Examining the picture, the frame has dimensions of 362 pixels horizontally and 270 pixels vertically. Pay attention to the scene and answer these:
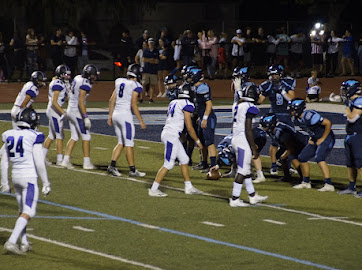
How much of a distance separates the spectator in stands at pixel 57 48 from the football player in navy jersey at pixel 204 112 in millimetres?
18255

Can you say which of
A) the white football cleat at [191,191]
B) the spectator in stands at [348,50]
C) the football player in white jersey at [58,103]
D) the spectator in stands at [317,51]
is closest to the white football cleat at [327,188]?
the white football cleat at [191,191]

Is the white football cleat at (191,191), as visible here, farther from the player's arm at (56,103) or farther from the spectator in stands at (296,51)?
the spectator in stands at (296,51)

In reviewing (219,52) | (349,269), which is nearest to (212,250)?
(349,269)

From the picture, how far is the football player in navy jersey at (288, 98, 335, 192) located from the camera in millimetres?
14672

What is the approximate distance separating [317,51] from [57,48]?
32.1 feet

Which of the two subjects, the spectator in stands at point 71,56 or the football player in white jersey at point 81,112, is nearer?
the football player in white jersey at point 81,112

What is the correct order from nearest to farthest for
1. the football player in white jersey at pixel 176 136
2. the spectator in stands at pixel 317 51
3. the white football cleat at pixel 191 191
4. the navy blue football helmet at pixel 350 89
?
1. the football player in white jersey at pixel 176 136
2. the white football cleat at pixel 191 191
3. the navy blue football helmet at pixel 350 89
4. the spectator in stands at pixel 317 51

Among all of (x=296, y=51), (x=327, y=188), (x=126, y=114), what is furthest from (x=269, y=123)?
(x=296, y=51)

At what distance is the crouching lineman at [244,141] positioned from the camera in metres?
13.3

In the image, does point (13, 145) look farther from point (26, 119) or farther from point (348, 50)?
point (348, 50)

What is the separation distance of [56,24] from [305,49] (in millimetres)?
11875

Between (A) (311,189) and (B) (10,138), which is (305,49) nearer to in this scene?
(A) (311,189)

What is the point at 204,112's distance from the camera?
643 inches

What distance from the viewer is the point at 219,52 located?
3512 centimetres
